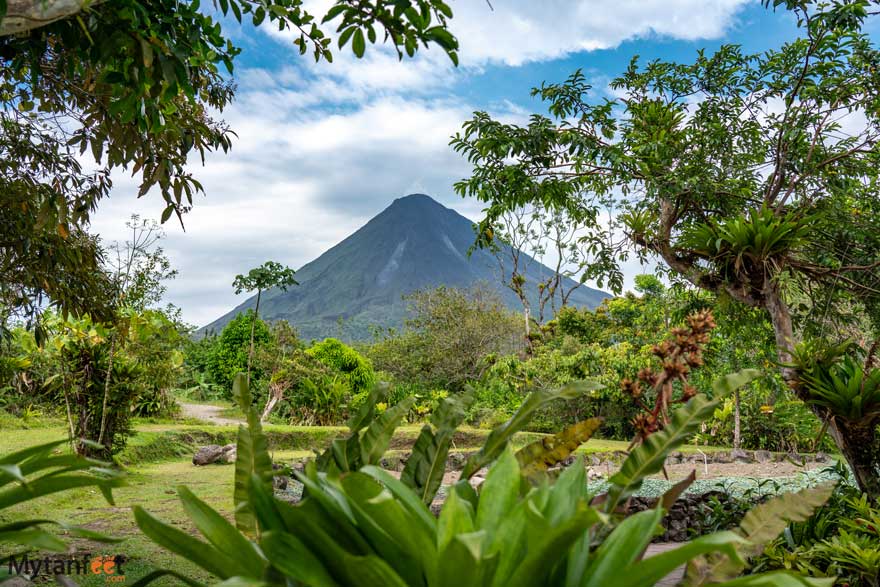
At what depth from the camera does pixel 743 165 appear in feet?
16.6

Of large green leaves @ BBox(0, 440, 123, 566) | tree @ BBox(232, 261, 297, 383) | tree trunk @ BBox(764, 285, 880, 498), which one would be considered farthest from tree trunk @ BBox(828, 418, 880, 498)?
tree @ BBox(232, 261, 297, 383)

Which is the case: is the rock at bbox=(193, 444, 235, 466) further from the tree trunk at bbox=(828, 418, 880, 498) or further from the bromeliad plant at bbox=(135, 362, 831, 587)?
the bromeliad plant at bbox=(135, 362, 831, 587)

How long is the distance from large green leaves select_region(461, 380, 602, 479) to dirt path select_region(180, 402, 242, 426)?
10784 millimetres

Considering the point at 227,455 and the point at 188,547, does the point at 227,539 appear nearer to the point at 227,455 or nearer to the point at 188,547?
the point at 188,547

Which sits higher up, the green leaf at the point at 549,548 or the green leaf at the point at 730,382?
the green leaf at the point at 730,382

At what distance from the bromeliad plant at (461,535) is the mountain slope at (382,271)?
Answer: 74.6 metres

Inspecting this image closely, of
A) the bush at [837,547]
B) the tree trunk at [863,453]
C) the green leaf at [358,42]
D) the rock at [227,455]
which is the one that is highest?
the green leaf at [358,42]

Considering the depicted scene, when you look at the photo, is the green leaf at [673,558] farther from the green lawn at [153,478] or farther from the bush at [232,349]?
the bush at [232,349]

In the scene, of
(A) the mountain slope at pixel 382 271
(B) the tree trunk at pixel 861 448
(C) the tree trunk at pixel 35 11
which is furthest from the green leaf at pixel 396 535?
(A) the mountain slope at pixel 382 271

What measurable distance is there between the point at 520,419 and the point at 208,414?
518 inches

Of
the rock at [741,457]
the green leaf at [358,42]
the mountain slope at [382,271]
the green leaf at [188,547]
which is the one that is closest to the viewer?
the green leaf at [188,547]

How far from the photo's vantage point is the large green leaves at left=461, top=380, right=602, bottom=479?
1.17m

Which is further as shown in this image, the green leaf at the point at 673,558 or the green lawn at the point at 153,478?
the green lawn at the point at 153,478

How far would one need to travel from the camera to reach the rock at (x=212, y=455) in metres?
7.69
